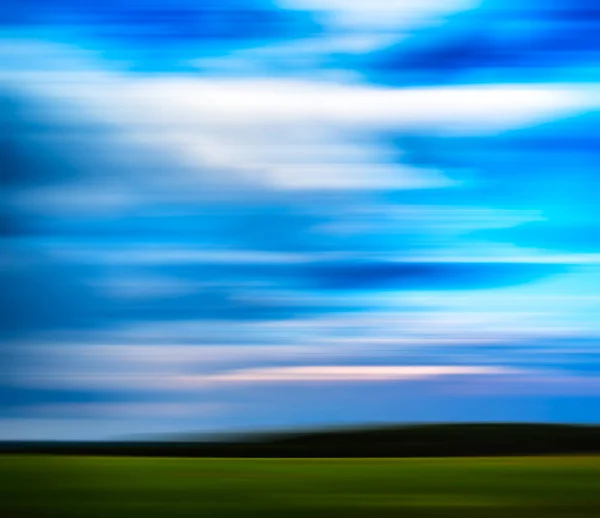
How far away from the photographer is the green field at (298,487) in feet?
16.5

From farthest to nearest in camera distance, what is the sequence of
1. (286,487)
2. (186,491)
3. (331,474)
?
(331,474)
(286,487)
(186,491)

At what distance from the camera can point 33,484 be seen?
17.7ft

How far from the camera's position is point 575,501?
5.29 metres

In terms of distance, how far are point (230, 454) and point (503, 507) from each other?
2.00m

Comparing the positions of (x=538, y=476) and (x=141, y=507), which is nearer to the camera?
(x=141, y=507)

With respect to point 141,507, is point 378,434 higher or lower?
higher

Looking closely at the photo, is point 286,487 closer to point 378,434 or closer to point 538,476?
point 378,434

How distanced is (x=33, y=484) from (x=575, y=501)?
257 centimetres

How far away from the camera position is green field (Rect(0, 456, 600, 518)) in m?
5.03

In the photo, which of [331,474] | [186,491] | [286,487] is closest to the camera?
[186,491]

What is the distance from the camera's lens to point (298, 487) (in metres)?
6.00

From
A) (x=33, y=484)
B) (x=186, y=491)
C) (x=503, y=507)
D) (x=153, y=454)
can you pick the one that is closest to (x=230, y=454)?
→ (x=153, y=454)

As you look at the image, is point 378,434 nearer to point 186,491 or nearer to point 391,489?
point 391,489

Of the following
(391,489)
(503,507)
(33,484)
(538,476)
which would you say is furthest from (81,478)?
(538,476)
